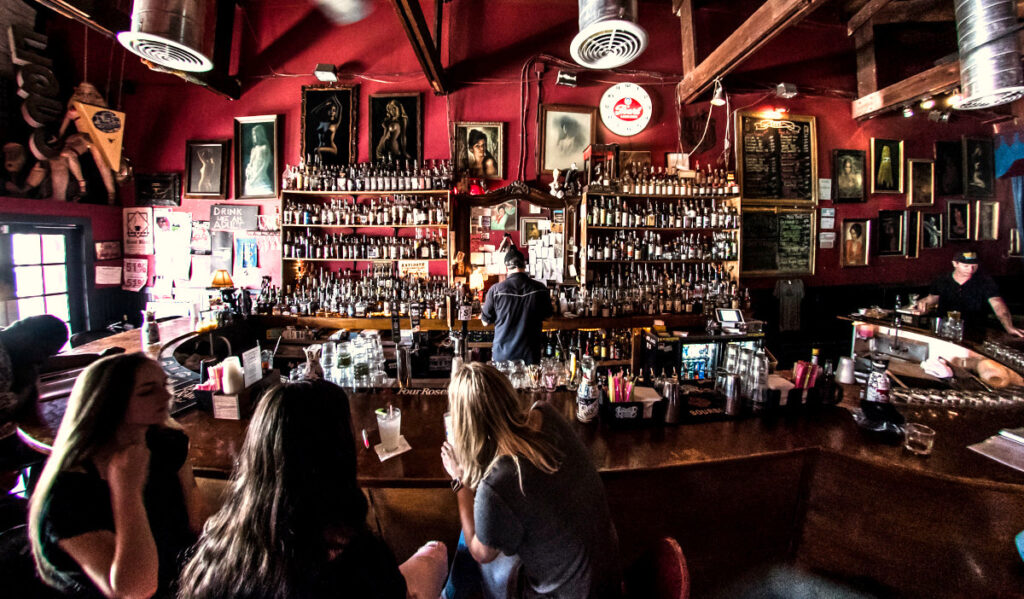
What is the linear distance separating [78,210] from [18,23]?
78.7 inches

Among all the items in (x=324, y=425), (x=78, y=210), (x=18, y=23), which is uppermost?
(x=18, y=23)

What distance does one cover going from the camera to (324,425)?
1.17 metres

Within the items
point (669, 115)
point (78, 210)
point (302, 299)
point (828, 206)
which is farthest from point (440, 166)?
point (828, 206)

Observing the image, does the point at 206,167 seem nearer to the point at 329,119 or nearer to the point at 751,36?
the point at 329,119

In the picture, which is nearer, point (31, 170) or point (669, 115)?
point (31, 170)

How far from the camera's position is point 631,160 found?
5.44 meters

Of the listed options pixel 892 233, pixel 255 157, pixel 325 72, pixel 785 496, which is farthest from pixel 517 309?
pixel 892 233

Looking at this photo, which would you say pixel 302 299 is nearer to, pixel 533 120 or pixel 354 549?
pixel 533 120

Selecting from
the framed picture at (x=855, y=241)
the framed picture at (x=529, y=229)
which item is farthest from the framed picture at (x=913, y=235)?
the framed picture at (x=529, y=229)

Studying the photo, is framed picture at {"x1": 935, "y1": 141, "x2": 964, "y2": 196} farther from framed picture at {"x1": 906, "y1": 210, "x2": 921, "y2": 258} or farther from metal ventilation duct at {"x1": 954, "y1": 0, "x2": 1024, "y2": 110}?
metal ventilation duct at {"x1": 954, "y1": 0, "x2": 1024, "y2": 110}

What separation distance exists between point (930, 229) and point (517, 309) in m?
6.50

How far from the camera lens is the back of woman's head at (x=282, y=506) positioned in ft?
3.34

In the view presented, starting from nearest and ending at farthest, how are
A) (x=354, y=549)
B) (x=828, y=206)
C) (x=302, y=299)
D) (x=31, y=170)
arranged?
(x=354, y=549) < (x=31, y=170) < (x=302, y=299) < (x=828, y=206)

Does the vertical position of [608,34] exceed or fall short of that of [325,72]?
it falls short
